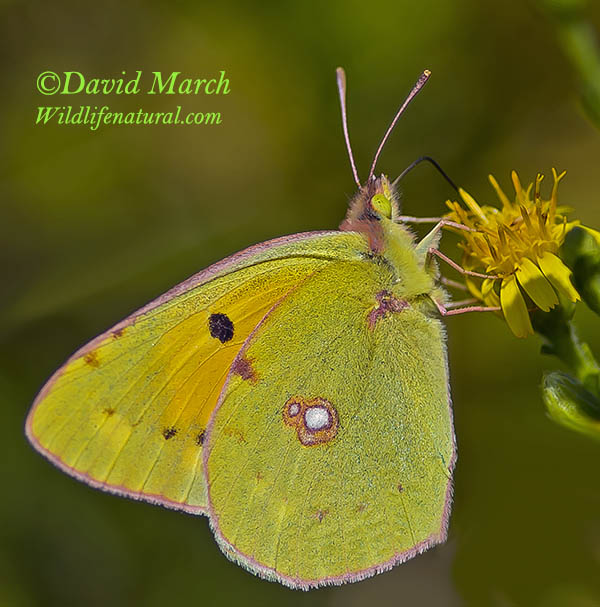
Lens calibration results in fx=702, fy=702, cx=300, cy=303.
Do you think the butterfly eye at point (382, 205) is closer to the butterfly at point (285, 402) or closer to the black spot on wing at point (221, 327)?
the butterfly at point (285, 402)

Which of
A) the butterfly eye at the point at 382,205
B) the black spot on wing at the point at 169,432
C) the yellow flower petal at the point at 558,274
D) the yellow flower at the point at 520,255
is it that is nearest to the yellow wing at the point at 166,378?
the black spot on wing at the point at 169,432

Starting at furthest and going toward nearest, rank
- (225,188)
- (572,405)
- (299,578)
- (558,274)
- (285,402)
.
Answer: (225,188), (285,402), (299,578), (558,274), (572,405)

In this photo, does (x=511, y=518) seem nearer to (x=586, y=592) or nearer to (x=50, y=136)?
(x=586, y=592)

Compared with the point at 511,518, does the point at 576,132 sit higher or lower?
higher

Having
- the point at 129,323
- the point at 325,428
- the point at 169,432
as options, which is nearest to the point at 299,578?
the point at 325,428

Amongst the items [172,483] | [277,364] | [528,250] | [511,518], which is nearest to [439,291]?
[528,250]

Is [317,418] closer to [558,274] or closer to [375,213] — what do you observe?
[375,213]

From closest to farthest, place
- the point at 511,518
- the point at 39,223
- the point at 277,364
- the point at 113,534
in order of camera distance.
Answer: the point at 277,364, the point at 511,518, the point at 113,534, the point at 39,223
